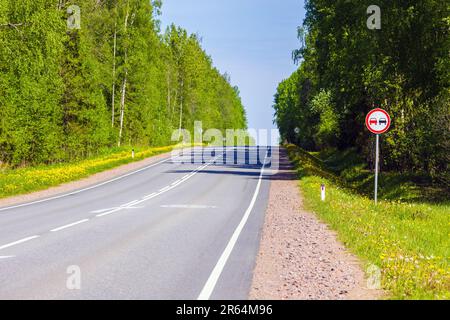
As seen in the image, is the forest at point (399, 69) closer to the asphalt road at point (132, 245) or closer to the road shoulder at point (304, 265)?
the asphalt road at point (132, 245)

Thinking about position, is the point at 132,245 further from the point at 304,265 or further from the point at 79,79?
the point at 79,79

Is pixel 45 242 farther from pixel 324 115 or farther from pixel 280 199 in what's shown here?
pixel 324 115

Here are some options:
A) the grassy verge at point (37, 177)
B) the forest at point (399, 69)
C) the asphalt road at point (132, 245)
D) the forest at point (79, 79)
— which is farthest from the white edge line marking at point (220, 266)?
the forest at point (79, 79)

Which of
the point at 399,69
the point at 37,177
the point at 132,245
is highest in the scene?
the point at 399,69

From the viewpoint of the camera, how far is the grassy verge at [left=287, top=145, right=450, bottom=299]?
25.0ft

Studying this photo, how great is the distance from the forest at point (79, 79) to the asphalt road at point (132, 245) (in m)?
7.13

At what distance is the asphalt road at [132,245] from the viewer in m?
7.65

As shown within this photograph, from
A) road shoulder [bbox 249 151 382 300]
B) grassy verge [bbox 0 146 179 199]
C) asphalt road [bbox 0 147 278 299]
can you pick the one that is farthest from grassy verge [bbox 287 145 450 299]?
grassy verge [bbox 0 146 179 199]

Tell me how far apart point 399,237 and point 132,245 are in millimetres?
5558

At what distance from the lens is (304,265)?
916 cm

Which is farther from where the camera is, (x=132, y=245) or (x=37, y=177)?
(x=37, y=177)

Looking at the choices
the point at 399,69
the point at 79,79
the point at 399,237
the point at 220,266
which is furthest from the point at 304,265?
the point at 79,79

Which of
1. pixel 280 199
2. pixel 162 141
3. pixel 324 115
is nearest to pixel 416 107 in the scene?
pixel 280 199

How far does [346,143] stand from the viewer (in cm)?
4747
